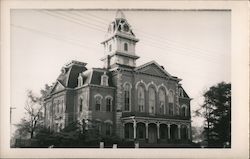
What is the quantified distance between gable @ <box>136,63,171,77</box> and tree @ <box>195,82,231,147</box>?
57 centimetres

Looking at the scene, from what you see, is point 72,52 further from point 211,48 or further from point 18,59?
point 211,48

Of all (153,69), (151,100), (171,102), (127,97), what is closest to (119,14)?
(153,69)

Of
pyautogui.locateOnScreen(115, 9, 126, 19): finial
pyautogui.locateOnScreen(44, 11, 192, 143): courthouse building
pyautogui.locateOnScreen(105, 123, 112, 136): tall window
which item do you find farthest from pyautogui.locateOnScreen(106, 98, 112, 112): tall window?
pyautogui.locateOnScreen(115, 9, 126, 19): finial

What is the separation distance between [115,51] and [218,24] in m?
1.26

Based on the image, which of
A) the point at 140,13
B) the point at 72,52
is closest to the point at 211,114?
the point at 140,13

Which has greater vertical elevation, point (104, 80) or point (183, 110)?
point (104, 80)

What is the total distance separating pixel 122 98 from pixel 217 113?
1.16 m

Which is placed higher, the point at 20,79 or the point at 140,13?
the point at 140,13

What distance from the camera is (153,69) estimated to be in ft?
16.9

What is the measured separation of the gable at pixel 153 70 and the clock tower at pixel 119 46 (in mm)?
125

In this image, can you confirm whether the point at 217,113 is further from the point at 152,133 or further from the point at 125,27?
the point at 125,27

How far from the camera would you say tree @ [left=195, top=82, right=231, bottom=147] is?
201 inches

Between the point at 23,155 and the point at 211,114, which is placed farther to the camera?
the point at 211,114

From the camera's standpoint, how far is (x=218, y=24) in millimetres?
5105
